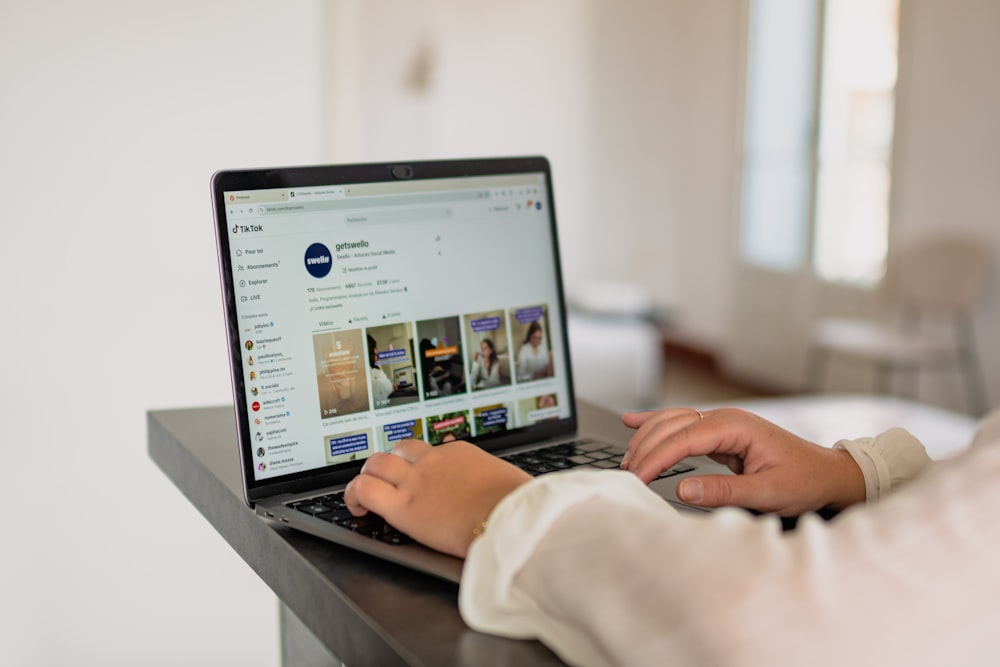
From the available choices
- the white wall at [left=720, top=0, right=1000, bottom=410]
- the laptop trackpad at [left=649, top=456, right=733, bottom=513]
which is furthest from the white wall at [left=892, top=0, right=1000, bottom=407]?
the laptop trackpad at [left=649, top=456, right=733, bottom=513]

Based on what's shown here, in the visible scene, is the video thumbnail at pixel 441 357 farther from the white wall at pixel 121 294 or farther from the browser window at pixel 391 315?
the white wall at pixel 121 294

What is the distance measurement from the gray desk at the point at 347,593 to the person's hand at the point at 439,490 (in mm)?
31

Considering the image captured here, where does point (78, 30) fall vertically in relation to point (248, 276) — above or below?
above

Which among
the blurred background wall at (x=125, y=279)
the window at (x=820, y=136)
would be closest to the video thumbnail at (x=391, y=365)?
the blurred background wall at (x=125, y=279)

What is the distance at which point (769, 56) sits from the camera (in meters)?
5.65

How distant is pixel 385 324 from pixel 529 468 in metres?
0.18

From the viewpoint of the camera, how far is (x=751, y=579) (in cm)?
51

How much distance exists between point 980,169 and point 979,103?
25cm

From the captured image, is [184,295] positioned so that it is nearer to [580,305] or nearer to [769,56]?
[580,305]

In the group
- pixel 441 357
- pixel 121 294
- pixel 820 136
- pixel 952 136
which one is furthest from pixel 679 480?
pixel 820 136

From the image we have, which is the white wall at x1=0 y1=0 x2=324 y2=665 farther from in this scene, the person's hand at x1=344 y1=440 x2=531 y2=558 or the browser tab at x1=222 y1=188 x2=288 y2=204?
the person's hand at x1=344 y1=440 x2=531 y2=558

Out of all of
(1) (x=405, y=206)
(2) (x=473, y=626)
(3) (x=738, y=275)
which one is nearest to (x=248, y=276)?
(1) (x=405, y=206)

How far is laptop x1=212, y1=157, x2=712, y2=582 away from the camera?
2.85 ft

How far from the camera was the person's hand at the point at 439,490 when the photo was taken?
692mm
